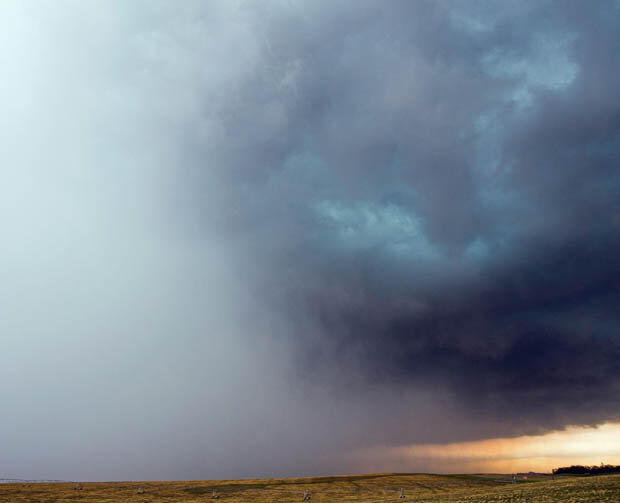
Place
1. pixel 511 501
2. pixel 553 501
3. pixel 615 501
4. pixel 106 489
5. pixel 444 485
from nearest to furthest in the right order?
pixel 615 501 < pixel 553 501 < pixel 511 501 < pixel 106 489 < pixel 444 485

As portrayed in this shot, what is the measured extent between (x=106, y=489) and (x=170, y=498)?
34.8 meters

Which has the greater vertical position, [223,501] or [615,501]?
[615,501]

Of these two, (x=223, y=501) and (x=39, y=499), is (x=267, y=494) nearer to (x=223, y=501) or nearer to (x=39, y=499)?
(x=223, y=501)

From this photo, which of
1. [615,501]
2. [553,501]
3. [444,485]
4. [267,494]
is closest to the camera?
[615,501]

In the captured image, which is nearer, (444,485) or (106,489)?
(106,489)

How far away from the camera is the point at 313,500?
10631 centimetres

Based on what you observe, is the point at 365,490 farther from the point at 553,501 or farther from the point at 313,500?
the point at 553,501

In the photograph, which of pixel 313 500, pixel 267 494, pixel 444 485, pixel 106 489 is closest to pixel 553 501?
pixel 313 500

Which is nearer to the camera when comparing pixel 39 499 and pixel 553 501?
pixel 553 501

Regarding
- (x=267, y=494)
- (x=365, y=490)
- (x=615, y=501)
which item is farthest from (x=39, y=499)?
(x=615, y=501)

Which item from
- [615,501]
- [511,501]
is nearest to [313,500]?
[511,501]

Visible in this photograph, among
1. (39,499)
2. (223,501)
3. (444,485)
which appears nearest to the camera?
(39,499)

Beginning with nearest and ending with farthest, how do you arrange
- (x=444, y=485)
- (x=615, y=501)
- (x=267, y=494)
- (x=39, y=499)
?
1. (x=615, y=501)
2. (x=39, y=499)
3. (x=267, y=494)
4. (x=444, y=485)

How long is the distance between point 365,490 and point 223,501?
51843mm
